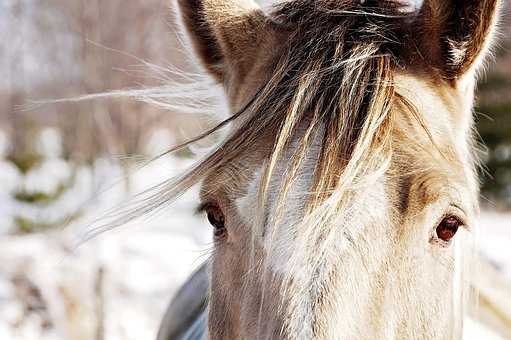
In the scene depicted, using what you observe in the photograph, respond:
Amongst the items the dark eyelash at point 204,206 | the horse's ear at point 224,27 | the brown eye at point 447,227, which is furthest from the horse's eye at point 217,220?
the brown eye at point 447,227

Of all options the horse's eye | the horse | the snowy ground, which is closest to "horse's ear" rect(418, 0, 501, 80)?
the horse

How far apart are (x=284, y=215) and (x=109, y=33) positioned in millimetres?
5816

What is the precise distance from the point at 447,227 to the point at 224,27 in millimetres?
1073

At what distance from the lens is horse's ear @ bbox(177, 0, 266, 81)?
7.38ft

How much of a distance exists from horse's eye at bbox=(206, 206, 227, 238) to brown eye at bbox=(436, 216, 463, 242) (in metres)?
0.68

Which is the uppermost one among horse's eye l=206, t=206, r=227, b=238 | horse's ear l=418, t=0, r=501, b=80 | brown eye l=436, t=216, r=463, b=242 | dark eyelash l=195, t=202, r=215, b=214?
horse's ear l=418, t=0, r=501, b=80

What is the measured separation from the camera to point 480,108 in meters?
16.9

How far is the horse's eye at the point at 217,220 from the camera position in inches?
79.2

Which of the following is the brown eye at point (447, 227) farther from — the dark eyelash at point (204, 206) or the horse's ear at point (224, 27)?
the horse's ear at point (224, 27)

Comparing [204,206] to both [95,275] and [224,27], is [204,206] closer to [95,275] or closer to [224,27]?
[224,27]

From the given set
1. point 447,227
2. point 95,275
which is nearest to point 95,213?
point 95,275

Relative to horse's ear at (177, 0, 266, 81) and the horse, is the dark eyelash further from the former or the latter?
horse's ear at (177, 0, 266, 81)

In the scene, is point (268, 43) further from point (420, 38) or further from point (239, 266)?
point (239, 266)

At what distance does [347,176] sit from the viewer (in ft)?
5.49
